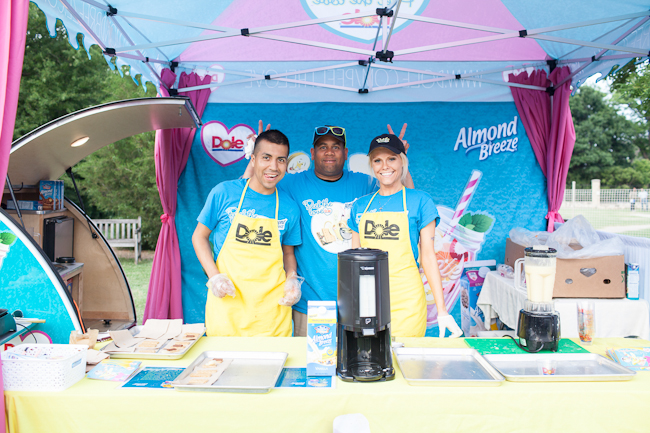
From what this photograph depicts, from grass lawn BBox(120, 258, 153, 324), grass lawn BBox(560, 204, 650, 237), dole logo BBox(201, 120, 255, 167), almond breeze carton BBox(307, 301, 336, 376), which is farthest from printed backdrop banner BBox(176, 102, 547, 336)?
grass lawn BBox(560, 204, 650, 237)

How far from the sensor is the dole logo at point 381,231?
254 cm

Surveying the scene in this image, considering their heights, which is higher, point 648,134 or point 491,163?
point 648,134

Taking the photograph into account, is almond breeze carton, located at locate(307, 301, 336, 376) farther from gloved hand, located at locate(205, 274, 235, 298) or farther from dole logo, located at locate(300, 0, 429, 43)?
dole logo, located at locate(300, 0, 429, 43)

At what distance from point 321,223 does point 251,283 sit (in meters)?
0.78

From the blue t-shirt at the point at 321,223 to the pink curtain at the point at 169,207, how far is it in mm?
1928

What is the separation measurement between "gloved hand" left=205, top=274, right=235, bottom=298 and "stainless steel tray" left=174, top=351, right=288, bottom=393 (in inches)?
23.8

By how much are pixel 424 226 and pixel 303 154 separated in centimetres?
253

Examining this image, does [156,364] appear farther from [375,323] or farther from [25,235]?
[25,235]

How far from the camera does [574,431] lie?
1513 millimetres

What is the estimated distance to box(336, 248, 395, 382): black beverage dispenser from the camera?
160 cm

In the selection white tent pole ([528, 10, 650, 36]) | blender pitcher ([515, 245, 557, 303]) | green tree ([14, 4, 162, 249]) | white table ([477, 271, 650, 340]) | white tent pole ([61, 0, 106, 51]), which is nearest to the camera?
blender pitcher ([515, 245, 557, 303])

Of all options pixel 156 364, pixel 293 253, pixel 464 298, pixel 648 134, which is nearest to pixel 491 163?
pixel 464 298

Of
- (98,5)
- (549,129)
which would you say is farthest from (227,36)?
(549,129)

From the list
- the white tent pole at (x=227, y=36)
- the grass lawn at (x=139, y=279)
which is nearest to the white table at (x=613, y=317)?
the white tent pole at (x=227, y=36)
